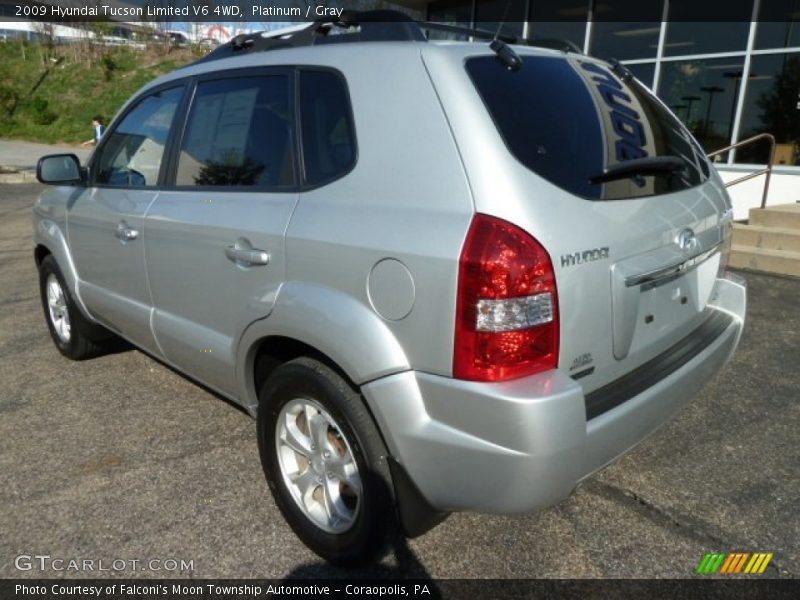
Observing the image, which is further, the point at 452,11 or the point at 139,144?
the point at 452,11

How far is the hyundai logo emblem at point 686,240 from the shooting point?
6.99 feet

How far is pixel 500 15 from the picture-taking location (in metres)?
12.8

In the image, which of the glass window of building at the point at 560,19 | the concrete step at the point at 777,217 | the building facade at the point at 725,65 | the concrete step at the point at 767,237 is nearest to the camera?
the concrete step at the point at 767,237

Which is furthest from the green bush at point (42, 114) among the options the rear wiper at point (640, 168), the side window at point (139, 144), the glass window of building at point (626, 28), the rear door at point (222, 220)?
the rear wiper at point (640, 168)

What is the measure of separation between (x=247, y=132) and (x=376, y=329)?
116 centimetres

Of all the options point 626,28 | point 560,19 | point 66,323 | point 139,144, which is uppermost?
point 560,19

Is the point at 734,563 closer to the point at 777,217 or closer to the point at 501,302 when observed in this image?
the point at 501,302

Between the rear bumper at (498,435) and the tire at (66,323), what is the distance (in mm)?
2847

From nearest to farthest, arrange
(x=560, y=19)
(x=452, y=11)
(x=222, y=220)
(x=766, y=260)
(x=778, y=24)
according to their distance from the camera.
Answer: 1. (x=222, y=220)
2. (x=766, y=260)
3. (x=778, y=24)
4. (x=560, y=19)
5. (x=452, y=11)

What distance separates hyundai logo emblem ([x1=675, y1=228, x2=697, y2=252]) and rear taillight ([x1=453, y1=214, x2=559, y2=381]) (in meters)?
0.70

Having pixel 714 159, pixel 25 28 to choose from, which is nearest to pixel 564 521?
pixel 714 159

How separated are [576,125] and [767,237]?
6.06 meters

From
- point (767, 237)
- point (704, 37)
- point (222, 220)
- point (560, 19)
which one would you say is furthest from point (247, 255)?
point (560, 19)

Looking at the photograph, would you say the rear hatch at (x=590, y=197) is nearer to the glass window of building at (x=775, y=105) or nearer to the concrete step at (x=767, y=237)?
the concrete step at (x=767, y=237)
